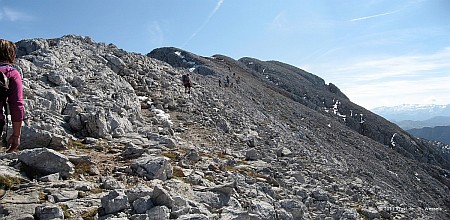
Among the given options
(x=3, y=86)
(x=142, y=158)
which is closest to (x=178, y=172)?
(x=142, y=158)

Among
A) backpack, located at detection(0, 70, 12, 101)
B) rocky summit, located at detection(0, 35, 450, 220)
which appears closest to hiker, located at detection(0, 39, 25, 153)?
→ backpack, located at detection(0, 70, 12, 101)

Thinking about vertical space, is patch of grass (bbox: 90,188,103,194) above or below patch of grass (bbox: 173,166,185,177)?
below

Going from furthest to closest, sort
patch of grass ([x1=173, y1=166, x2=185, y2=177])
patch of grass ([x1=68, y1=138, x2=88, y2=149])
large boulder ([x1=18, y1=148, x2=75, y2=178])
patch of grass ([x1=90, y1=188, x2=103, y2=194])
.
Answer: patch of grass ([x1=68, y1=138, x2=88, y2=149]) → patch of grass ([x1=173, y1=166, x2=185, y2=177]) → large boulder ([x1=18, y1=148, x2=75, y2=178]) → patch of grass ([x1=90, y1=188, x2=103, y2=194])

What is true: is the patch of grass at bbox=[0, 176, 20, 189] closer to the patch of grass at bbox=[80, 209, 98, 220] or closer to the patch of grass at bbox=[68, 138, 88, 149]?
the patch of grass at bbox=[80, 209, 98, 220]

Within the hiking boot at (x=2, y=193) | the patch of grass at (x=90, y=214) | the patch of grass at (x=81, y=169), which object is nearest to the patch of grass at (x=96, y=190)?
the patch of grass at (x=81, y=169)

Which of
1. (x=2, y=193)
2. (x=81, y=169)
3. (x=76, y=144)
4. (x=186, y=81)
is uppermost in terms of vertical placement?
(x=186, y=81)

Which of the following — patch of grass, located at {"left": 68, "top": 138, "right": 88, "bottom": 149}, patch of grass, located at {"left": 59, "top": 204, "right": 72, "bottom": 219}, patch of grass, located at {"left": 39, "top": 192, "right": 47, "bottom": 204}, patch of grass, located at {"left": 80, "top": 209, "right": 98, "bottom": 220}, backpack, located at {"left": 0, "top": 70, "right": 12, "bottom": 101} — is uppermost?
backpack, located at {"left": 0, "top": 70, "right": 12, "bottom": 101}

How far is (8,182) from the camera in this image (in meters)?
9.88

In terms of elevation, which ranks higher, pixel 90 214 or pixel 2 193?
pixel 2 193

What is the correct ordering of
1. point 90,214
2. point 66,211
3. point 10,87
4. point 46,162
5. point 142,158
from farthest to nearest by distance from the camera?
point 142,158
point 46,162
point 90,214
point 66,211
point 10,87

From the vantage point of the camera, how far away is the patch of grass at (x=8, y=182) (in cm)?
978

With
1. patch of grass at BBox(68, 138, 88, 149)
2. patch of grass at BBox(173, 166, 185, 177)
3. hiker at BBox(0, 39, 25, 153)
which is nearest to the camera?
hiker at BBox(0, 39, 25, 153)

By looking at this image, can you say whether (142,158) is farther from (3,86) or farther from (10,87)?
(3,86)

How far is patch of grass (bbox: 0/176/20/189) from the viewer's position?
32.1 feet
